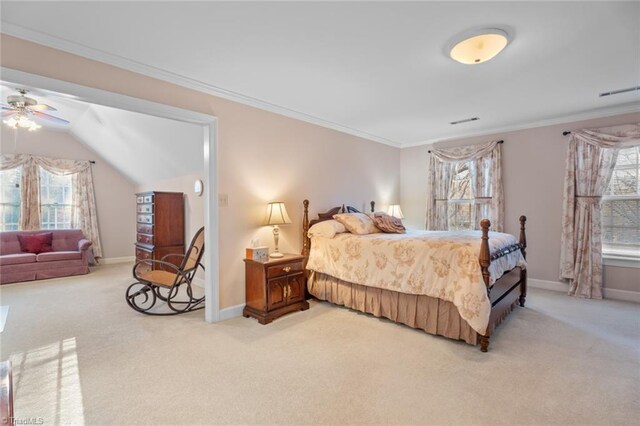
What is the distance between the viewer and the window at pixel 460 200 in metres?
5.12

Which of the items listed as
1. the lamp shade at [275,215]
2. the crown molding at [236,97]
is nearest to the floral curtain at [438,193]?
the crown molding at [236,97]

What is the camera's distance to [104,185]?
6.79 metres

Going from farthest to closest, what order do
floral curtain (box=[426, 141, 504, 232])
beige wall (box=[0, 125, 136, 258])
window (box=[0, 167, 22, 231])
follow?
beige wall (box=[0, 125, 136, 258]), window (box=[0, 167, 22, 231]), floral curtain (box=[426, 141, 504, 232])

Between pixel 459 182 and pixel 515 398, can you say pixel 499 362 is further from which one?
pixel 459 182

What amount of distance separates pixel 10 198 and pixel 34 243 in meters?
1.26

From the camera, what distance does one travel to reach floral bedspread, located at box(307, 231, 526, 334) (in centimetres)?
250

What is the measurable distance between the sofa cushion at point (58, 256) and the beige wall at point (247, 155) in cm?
415

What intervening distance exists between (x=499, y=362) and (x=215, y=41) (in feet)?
11.0

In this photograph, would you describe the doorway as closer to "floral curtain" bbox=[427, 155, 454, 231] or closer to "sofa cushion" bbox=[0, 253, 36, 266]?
"floral curtain" bbox=[427, 155, 454, 231]

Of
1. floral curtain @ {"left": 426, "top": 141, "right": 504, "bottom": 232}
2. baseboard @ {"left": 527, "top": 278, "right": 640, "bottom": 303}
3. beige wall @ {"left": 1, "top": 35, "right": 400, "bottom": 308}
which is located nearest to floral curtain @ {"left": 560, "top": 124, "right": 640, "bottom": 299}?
baseboard @ {"left": 527, "top": 278, "right": 640, "bottom": 303}

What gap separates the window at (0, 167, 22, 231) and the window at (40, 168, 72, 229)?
348 mm

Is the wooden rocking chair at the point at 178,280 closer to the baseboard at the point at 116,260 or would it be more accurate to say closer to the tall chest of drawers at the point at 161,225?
the tall chest of drawers at the point at 161,225

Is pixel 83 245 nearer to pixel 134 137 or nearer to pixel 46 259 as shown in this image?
pixel 46 259

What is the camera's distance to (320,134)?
433cm
